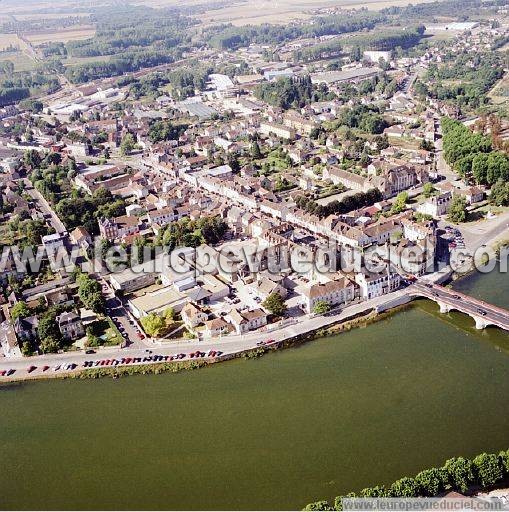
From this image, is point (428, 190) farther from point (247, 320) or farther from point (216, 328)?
point (216, 328)

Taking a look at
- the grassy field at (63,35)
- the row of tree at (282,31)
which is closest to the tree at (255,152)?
the row of tree at (282,31)

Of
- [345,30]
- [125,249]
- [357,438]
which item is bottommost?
[357,438]

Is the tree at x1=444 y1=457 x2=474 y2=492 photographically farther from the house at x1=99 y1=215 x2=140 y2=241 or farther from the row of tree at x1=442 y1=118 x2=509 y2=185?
the row of tree at x1=442 y1=118 x2=509 y2=185

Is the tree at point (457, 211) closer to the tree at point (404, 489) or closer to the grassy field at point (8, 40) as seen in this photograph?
the tree at point (404, 489)

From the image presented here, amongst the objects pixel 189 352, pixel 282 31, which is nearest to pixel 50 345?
pixel 189 352

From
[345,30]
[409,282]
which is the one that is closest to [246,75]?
[345,30]

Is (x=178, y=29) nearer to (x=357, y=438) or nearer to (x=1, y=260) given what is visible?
(x=1, y=260)
